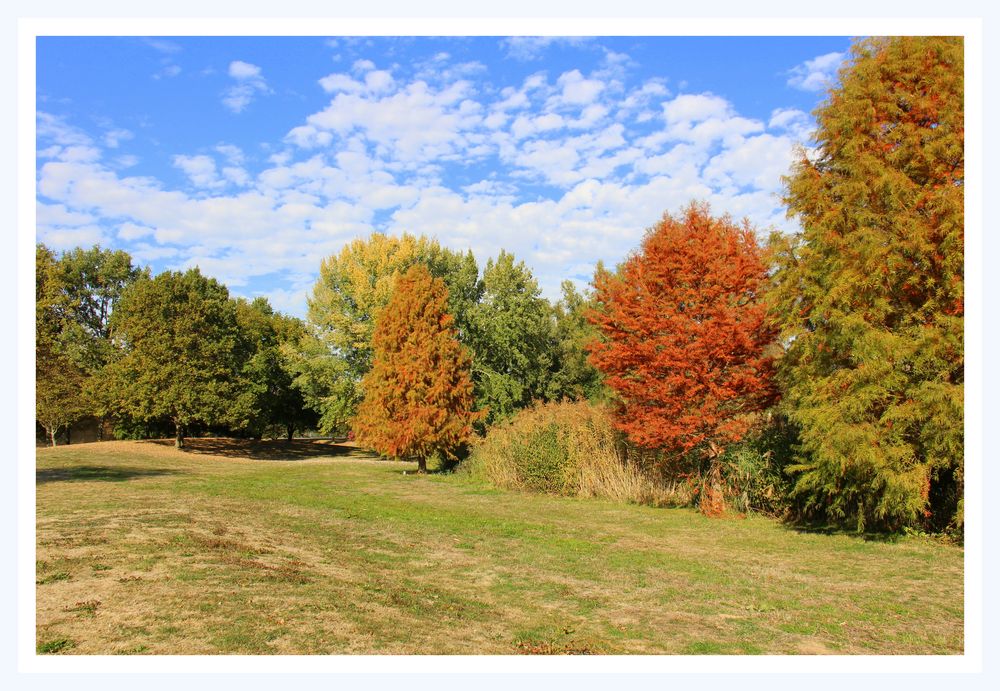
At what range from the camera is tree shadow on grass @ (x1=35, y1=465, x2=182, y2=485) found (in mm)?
16312

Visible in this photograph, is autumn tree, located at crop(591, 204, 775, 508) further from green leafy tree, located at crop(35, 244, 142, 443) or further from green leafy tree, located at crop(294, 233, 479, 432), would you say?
green leafy tree, located at crop(35, 244, 142, 443)

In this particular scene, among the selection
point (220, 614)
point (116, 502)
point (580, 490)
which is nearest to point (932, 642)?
point (220, 614)

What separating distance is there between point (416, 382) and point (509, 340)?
40.4ft

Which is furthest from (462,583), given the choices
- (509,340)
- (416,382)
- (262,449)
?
Answer: (262,449)

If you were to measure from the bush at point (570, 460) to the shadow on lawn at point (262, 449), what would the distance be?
21.4 metres

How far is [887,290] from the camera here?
9.94 metres

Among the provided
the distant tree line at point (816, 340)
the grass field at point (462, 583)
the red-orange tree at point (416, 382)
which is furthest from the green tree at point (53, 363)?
the grass field at point (462, 583)

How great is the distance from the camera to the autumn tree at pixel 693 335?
42.0ft

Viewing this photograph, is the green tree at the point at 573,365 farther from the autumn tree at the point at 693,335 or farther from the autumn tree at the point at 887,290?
the autumn tree at the point at 887,290

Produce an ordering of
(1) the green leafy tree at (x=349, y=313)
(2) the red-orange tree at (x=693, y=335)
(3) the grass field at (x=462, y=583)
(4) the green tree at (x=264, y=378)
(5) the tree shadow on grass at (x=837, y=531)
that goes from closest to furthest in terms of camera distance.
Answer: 1. (3) the grass field at (x=462, y=583)
2. (5) the tree shadow on grass at (x=837, y=531)
3. (2) the red-orange tree at (x=693, y=335)
4. (1) the green leafy tree at (x=349, y=313)
5. (4) the green tree at (x=264, y=378)

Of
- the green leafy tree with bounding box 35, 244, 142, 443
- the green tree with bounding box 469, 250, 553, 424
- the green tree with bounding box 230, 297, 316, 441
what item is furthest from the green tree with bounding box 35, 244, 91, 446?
the green tree with bounding box 469, 250, 553, 424

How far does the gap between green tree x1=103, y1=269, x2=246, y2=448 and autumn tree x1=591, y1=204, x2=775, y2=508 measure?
1077 inches

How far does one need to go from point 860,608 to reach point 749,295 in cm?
789
